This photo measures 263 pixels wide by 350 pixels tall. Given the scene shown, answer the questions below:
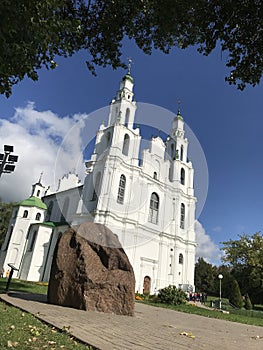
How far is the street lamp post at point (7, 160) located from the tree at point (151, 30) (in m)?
6.04

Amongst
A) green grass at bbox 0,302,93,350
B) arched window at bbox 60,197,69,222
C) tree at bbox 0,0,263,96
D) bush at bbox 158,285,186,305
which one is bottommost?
green grass at bbox 0,302,93,350

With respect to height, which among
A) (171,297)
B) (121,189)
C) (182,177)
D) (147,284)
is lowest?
(171,297)

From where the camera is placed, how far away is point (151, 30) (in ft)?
26.2

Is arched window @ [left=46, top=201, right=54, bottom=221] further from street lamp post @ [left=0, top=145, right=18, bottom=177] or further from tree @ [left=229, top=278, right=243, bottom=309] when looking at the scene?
street lamp post @ [left=0, top=145, right=18, bottom=177]

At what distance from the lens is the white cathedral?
30.3 m

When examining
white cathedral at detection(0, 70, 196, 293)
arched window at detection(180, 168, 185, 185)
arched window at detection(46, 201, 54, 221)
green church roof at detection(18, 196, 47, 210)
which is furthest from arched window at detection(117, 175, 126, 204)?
arched window at detection(46, 201, 54, 221)

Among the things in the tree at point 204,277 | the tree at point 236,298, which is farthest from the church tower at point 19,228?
the tree at point 204,277

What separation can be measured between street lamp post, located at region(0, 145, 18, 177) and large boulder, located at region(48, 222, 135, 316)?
3979 millimetres

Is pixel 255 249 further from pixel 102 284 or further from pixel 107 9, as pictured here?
pixel 107 9

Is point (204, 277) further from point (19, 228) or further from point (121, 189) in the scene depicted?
point (19, 228)

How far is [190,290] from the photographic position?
33688mm

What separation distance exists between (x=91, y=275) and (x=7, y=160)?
644 centimetres

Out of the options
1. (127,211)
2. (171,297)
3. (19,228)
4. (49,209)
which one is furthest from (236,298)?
(49,209)

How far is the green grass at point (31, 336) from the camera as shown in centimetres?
404
